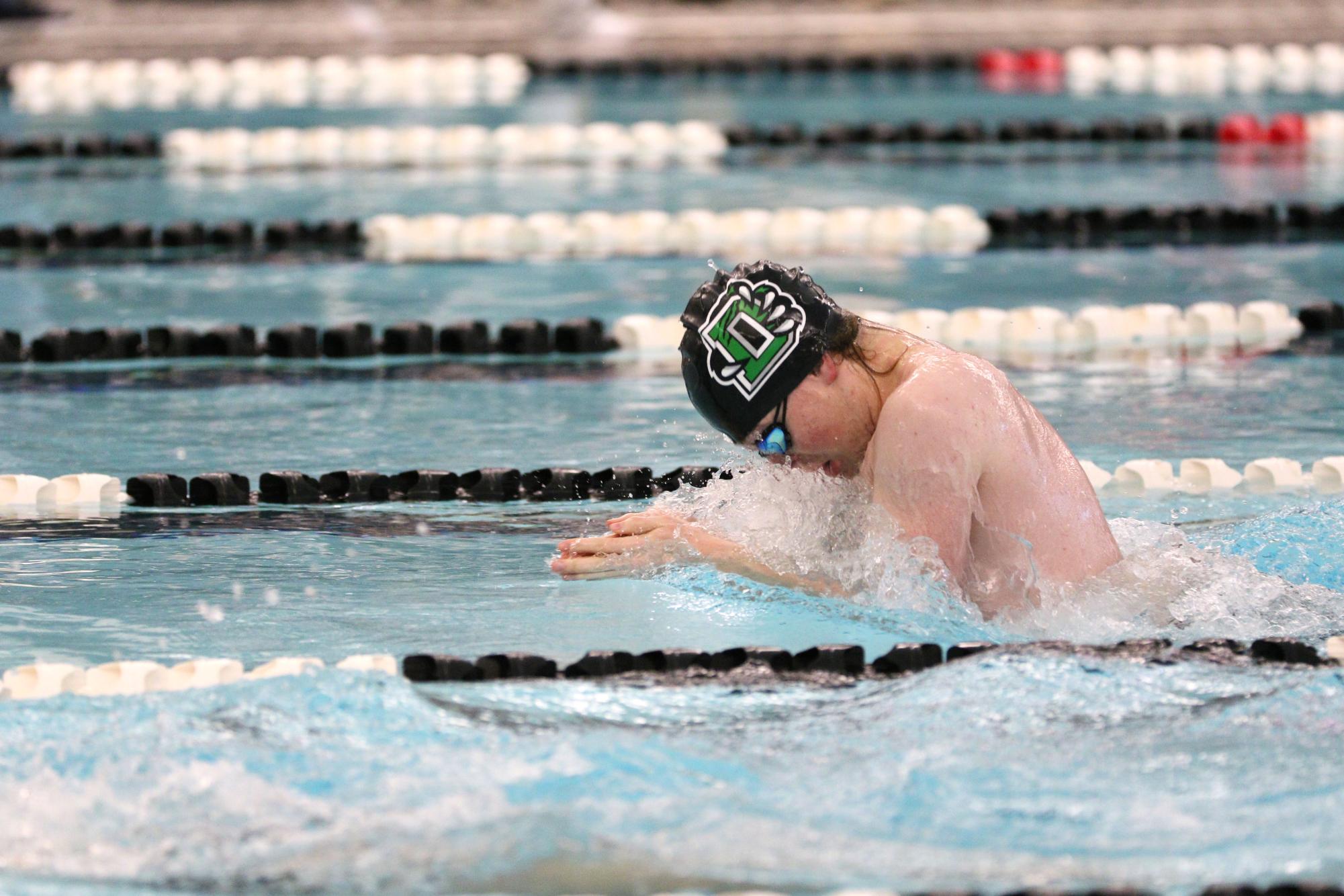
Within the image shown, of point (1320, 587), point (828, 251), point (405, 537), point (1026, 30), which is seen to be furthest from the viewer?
point (1026, 30)

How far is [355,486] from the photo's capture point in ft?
14.1

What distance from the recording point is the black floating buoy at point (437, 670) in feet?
10.2

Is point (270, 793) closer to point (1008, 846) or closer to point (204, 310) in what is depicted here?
point (1008, 846)

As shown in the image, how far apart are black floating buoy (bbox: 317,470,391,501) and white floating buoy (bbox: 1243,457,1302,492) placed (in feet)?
6.51

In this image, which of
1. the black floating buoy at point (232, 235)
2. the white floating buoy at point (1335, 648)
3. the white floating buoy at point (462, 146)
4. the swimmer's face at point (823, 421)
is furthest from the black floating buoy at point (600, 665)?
the white floating buoy at point (462, 146)

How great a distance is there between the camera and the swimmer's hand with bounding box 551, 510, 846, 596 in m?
3.28

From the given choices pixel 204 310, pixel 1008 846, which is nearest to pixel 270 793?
pixel 1008 846

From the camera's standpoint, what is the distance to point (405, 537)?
4.01 metres

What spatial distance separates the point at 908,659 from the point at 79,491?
2.10 m

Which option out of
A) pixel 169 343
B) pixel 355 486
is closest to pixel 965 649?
pixel 355 486

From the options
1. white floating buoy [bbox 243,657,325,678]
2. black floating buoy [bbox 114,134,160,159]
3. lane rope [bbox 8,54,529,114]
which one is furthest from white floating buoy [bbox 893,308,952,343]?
lane rope [bbox 8,54,529,114]

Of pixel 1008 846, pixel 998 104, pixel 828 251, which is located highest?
pixel 998 104

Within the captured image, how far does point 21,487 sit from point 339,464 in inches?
28.6

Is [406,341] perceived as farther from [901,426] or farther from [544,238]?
[901,426]
